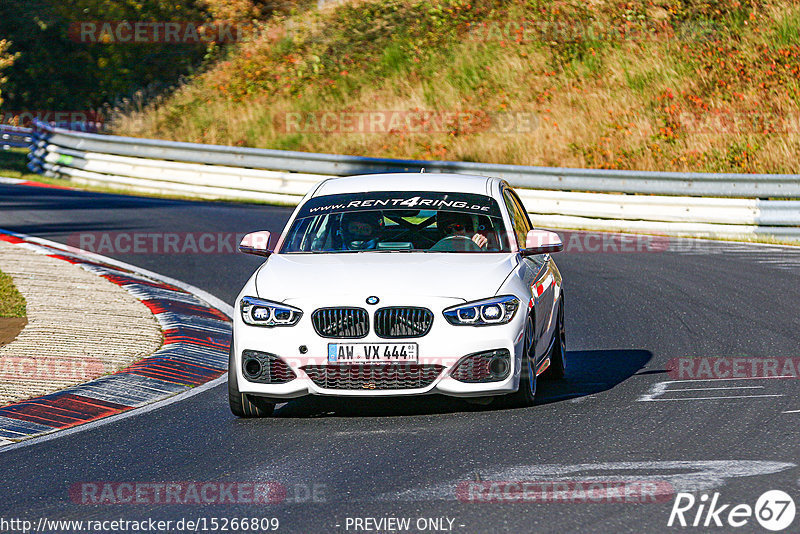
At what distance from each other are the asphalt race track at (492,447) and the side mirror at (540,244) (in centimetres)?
99

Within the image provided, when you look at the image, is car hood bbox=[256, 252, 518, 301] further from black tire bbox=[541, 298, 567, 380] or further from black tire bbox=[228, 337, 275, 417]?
black tire bbox=[541, 298, 567, 380]

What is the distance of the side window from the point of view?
9219 mm

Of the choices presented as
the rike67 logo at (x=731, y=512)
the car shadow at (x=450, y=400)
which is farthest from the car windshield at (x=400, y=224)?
the rike67 logo at (x=731, y=512)

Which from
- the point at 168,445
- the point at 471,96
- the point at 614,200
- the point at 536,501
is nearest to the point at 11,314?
the point at 168,445

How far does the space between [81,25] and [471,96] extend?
1535 centimetres

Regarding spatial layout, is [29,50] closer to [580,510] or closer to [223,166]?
[223,166]

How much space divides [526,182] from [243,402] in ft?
44.9

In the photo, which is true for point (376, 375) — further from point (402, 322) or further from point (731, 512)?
point (731, 512)

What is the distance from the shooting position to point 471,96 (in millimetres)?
30109

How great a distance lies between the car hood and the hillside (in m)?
15.4

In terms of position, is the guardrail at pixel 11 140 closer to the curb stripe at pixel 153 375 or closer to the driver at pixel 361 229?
the curb stripe at pixel 153 375

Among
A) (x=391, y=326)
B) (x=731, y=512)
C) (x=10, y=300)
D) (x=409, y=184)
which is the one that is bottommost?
(x=731, y=512)

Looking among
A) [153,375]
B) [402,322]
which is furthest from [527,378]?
[153,375]

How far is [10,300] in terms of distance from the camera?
42.0 feet
